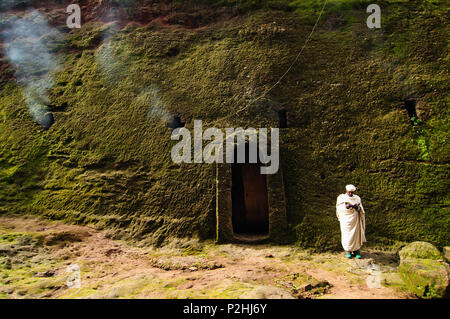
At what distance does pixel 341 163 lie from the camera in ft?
20.4

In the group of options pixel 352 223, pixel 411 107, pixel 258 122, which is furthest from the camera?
pixel 258 122

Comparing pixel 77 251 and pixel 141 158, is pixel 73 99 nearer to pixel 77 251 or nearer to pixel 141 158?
pixel 141 158

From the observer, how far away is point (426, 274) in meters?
4.07

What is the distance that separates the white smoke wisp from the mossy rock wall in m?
0.35

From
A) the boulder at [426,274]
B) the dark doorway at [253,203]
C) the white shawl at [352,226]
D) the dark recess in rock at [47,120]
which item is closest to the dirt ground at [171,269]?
the boulder at [426,274]

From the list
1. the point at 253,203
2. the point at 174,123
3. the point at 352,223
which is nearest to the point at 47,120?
the point at 174,123

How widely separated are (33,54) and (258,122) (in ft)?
20.9

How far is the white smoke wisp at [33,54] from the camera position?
26.6 ft

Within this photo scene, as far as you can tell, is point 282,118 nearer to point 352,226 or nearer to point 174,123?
point 174,123

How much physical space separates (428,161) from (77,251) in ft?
21.4

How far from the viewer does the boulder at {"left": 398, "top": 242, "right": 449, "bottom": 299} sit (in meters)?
3.95

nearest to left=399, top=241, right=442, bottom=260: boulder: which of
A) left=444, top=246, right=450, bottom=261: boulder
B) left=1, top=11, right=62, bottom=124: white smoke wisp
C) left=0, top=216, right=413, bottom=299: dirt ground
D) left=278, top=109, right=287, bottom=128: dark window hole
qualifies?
left=0, top=216, right=413, bottom=299: dirt ground

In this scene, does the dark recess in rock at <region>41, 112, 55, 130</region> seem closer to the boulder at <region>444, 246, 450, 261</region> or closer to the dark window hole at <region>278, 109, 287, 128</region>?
the dark window hole at <region>278, 109, 287, 128</region>

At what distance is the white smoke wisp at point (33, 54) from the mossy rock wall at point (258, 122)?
349 millimetres
